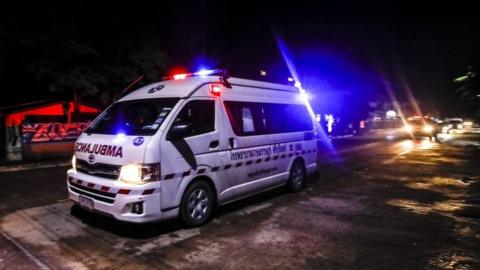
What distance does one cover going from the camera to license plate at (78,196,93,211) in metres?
5.59

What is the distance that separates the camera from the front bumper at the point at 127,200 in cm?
514

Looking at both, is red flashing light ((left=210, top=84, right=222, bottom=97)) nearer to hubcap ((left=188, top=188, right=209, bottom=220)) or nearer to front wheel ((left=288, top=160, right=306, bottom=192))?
hubcap ((left=188, top=188, right=209, bottom=220))

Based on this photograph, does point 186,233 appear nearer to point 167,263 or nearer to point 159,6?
point 167,263

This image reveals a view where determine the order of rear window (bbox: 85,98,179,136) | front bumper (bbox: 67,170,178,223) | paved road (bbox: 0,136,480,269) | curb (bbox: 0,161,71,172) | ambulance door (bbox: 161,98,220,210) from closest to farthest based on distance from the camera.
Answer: paved road (bbox: 0,136,480,269) → front bumper (bbox: 67,170,178,223) → ambulance door (bbox: 161,98,220,210) → rear window (bbox: 85,98,179,136) → curb (bbox: 0,161,71,172)

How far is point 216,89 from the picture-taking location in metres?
6.46

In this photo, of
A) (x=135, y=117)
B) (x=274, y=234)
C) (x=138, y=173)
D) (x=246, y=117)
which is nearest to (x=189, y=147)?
(x=138, y=173)

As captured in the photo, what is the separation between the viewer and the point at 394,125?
5256 centimetres

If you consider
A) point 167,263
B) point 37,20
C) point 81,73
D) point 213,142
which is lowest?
point 167,263

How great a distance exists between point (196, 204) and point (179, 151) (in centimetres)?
93

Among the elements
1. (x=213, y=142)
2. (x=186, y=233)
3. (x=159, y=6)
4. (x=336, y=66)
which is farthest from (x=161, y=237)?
(x=336, y=66)

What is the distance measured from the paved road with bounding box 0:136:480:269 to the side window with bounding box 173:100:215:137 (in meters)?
1.53

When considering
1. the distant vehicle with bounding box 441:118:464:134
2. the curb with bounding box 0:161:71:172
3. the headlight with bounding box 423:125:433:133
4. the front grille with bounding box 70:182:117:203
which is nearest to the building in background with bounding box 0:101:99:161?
the curb with bounding box 0:161:71:172

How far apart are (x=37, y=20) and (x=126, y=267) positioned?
14.5m

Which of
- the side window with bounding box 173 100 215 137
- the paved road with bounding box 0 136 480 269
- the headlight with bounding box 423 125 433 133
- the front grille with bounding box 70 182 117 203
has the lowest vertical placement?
the paved road with bounding box 0 136 480 269
